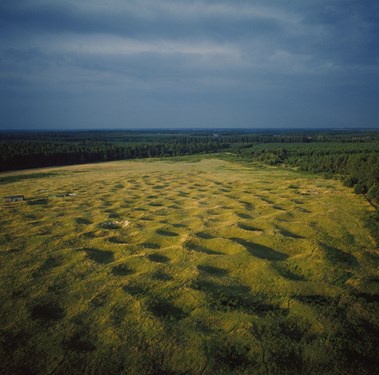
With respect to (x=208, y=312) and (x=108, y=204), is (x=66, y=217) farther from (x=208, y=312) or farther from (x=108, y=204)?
(x=208, y=312)

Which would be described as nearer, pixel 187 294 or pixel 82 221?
pixel 187 294

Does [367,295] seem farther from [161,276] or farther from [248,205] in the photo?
[248,205]

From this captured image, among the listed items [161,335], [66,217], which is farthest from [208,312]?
[66,217]

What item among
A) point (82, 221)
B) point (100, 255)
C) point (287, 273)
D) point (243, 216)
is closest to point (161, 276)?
point (100, 255)

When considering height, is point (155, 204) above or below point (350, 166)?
below

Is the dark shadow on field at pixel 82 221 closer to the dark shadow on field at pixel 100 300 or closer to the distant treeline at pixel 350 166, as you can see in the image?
the dark shadow on field at pixel 100 300
